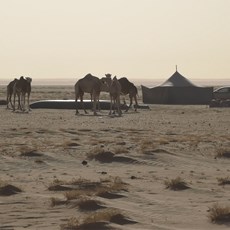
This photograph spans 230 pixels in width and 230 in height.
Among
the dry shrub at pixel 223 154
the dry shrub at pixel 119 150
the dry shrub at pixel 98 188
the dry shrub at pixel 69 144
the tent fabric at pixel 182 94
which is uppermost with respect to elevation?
the tent fabric at pixel 182 94

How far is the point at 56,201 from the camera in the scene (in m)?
8.62

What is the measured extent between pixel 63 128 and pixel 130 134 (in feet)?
8.84

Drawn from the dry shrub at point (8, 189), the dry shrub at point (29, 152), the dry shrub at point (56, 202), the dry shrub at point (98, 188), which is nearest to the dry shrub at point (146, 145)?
the dry shrub at point (29, 152)

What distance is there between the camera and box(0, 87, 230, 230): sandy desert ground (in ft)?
25.6

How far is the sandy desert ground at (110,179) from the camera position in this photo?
25.6ft

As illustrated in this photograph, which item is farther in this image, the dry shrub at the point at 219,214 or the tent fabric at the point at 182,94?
the tent fabric at the point at 182,94

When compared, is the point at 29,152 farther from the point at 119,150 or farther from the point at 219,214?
the point at 219,214

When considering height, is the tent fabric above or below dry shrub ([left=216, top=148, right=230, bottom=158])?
above

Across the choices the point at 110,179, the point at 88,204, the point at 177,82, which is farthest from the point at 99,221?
the point at 177,82

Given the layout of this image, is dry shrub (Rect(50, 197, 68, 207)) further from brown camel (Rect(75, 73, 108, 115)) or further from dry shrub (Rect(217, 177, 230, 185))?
brown camel (Rect(75, 73, 108, 115))

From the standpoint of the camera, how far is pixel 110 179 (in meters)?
10.7

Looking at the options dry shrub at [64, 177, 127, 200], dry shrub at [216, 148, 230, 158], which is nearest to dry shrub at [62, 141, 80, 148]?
dry shrub at [216, 148, 230, 158]

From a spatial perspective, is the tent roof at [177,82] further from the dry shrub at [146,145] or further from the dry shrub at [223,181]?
the dry shrub at [223,181]

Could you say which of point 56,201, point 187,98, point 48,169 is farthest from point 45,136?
point 187,98
